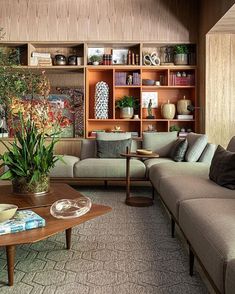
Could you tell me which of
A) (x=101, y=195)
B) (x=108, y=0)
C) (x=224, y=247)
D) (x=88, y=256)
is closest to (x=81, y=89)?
(x=108, y=0)

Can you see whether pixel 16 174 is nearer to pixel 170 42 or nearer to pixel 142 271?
pixel 142 271

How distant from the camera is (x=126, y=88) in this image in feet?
20.0

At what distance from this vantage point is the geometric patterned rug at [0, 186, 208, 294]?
6.27 feet

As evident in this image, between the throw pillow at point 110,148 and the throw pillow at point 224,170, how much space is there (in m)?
2.14

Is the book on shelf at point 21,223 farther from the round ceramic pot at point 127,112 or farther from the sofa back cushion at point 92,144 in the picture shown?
the round ceramic pot at point 127,112

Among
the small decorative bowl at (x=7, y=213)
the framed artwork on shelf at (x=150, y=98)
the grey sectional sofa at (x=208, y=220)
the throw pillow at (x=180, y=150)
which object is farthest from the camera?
the framed artwork on shelf at (x=150, y=98)

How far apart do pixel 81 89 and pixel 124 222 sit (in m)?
3.46

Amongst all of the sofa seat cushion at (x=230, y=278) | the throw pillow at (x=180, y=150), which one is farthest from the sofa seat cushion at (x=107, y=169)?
the sofa seat cushion at (x=230, y=278)

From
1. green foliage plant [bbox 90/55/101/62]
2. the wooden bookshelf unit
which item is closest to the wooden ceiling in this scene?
the wooden bookshelf unit

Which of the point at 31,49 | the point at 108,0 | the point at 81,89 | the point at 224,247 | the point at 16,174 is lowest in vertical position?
the point at 224,247

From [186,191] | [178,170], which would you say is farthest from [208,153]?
[186,191]

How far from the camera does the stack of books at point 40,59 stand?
575cm

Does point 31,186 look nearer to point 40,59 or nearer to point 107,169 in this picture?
point 107,169

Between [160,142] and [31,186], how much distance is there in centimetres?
302
